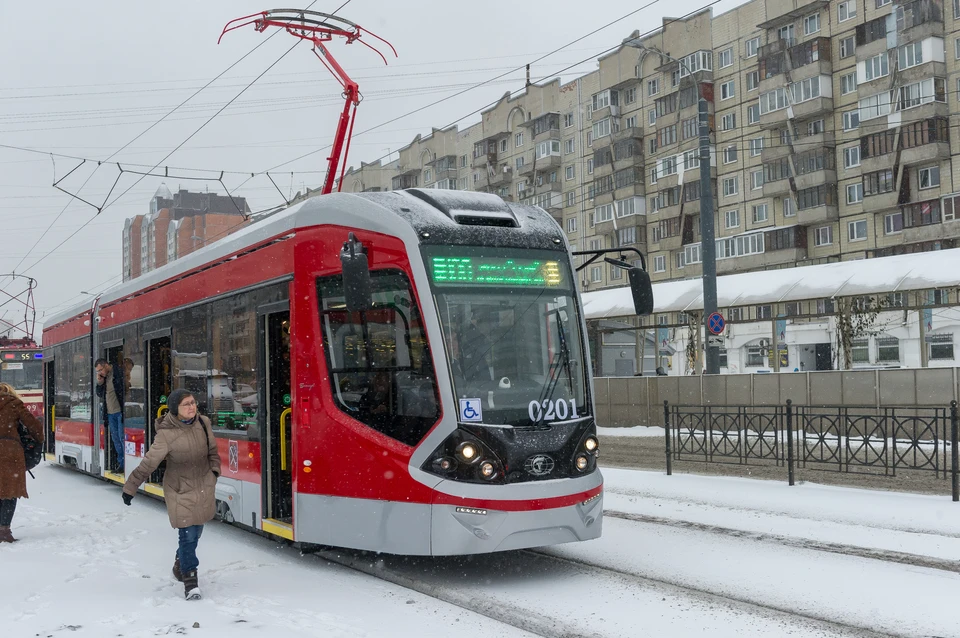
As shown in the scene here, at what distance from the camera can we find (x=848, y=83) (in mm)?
47562

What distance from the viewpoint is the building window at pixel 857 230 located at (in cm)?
4781

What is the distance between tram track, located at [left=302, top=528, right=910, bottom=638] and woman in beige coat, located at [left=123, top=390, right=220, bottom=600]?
1.53m

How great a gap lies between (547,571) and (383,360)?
219 centimetres

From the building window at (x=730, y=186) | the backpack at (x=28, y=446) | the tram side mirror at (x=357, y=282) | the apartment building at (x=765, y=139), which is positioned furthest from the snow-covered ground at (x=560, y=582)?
the building window at (x=730, y=186)

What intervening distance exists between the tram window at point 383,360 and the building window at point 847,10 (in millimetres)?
45348

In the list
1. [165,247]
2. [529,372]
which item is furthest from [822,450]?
[165,247]

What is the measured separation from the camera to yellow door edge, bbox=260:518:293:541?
27.7 feet

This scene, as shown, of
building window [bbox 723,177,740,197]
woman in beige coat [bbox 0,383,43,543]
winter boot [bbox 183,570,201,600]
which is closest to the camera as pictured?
winter boot [bbox 183,570,201,600]

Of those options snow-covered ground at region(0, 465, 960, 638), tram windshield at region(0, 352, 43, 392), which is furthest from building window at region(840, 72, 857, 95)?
snow-covered ground at region(0, 465, 960, 638)

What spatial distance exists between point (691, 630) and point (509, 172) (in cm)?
6437

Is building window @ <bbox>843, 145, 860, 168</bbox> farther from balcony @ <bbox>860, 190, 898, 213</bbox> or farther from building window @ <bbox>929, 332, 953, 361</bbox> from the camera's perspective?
building window @ <bbox>929, 332, 953, 361</bbox>

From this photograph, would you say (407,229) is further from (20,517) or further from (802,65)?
(802,65)

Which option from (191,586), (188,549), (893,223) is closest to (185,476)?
(188,549)

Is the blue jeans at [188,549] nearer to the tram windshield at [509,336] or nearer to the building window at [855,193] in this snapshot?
the tram windshield at [509,336]
